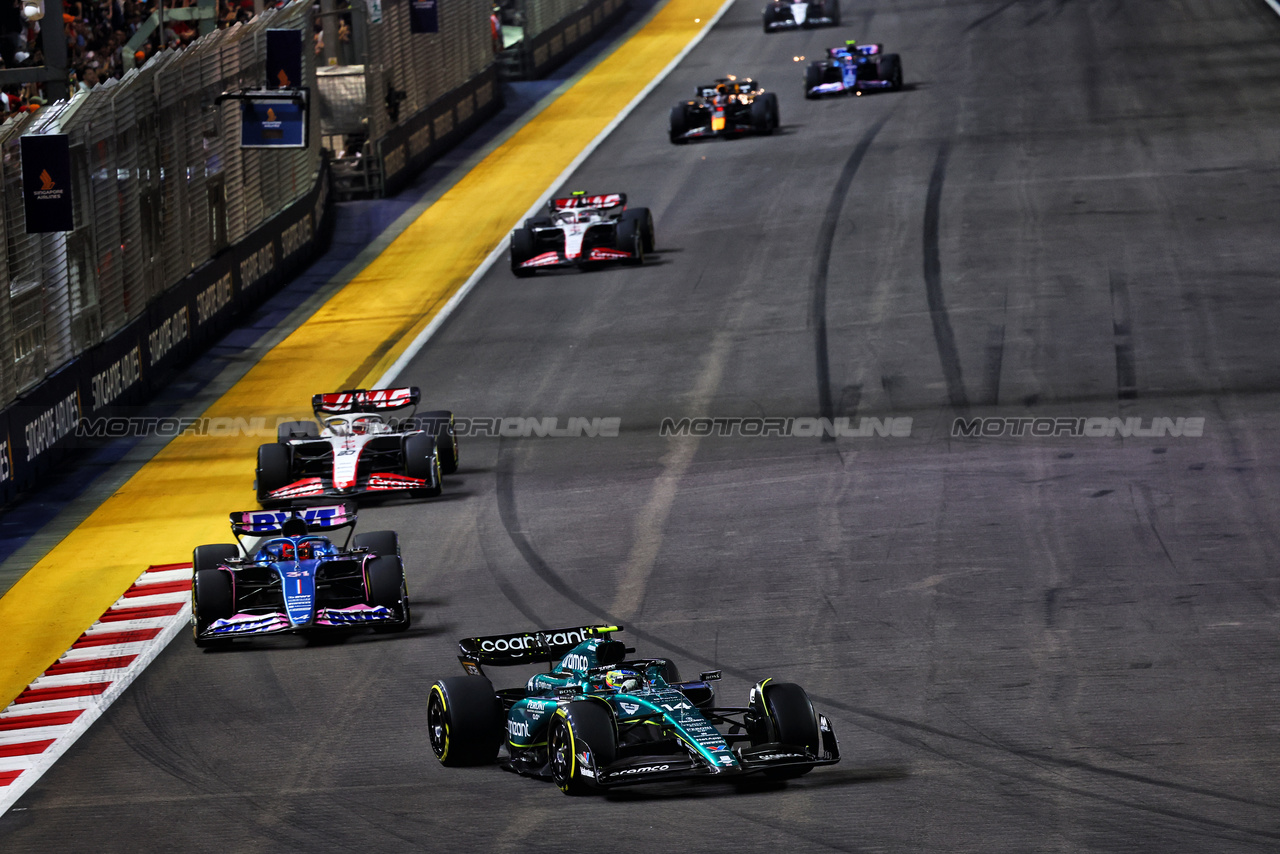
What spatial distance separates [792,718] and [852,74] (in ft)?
114

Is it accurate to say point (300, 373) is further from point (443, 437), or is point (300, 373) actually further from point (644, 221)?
point (644, 221)

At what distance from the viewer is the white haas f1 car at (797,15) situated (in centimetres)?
5388

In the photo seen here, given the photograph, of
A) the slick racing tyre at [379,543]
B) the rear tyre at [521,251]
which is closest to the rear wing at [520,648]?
the slick racing tyre at [379,543]

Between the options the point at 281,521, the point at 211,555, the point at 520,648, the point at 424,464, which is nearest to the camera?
the point at 520,648

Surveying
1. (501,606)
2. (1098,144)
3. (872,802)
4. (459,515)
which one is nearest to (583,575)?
(501,606)

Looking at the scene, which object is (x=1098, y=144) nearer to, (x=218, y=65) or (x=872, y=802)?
(x=218, y=65)

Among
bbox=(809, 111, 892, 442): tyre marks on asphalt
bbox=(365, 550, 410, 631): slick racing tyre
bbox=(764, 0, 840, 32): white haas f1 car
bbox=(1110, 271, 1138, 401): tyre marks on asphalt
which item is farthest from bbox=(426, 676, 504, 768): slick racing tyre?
bbox=(764, 0, 840, 32): white haas f1 car

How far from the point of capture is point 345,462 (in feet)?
66.5

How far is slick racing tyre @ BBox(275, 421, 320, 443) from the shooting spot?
2075cm

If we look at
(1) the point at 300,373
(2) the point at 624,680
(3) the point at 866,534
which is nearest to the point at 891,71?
(1) the point at 300,373

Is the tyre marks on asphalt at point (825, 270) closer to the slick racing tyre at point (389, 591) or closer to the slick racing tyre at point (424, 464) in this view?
the slick racing tyre at point (424, 464)

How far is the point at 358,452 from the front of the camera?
20.4 meters

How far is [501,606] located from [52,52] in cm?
1089

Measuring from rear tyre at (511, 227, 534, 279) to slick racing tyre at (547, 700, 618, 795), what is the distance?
20.2 m
